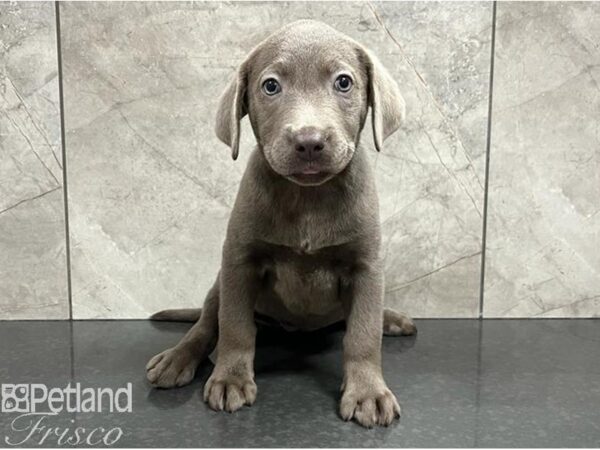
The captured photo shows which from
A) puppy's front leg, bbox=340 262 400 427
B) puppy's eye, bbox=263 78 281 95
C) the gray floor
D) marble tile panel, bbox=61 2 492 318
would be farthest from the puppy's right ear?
the gray floor

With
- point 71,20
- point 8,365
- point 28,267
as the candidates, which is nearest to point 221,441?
point 8,365

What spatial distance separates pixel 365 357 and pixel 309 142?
710 mm

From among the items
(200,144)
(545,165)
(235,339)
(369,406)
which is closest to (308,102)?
(235,339)

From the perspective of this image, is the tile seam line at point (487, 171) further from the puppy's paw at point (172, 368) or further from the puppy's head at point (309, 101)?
the puppy's paw at point (172, 368)

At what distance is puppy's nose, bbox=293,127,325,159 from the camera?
1741 millimetres

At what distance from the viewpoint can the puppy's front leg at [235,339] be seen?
198cm

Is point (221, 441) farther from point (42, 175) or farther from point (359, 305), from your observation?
point (42, 175)

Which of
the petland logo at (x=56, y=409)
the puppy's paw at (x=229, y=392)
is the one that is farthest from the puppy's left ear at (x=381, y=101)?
the petland logo at (x=56, y=409)

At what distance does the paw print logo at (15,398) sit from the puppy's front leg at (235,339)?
551 millimetres

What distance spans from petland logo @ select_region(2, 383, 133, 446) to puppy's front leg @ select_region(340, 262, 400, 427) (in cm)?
67

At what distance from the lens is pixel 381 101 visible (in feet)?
6.52

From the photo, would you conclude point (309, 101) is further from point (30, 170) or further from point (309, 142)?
point (30, 170)

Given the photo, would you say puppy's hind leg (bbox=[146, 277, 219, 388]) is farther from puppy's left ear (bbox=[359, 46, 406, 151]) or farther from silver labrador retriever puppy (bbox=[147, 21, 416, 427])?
puppy's left ear (bbox=[359, 46, 406, 151])

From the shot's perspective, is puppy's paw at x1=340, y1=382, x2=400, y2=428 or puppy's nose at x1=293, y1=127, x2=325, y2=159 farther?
puppy's paw at x1=340, y1=382, x2=400, y2=428
